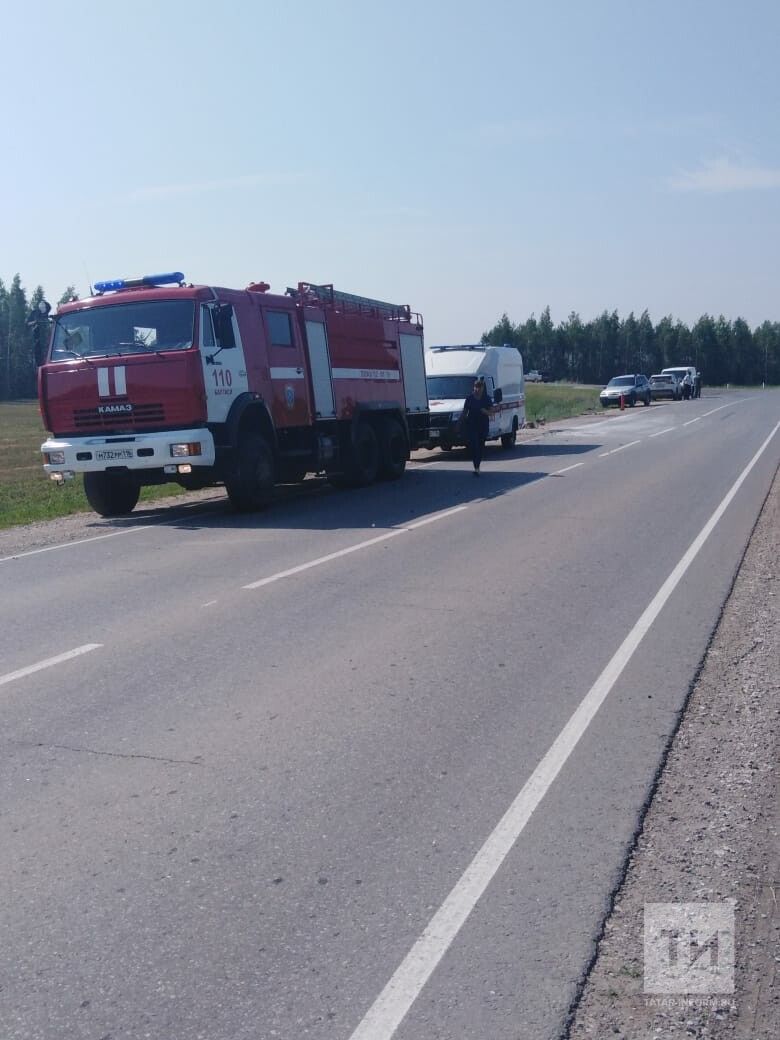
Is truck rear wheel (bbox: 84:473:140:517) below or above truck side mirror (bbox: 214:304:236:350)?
below

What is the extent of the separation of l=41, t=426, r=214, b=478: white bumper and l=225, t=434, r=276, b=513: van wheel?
709 millimetres

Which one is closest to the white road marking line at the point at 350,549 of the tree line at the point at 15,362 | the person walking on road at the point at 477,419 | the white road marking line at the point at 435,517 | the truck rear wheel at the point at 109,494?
the white road marking line at the point at 435,517

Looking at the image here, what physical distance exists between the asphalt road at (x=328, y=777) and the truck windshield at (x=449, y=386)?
1603cm

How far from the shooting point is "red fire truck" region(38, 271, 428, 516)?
15.6m

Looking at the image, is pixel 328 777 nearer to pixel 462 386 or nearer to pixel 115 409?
pixel 115 409

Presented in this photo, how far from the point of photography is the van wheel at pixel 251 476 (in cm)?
1642

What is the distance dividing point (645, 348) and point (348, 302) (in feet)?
470

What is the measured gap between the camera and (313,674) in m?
7.51

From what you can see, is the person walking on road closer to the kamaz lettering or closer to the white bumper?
the white bumper

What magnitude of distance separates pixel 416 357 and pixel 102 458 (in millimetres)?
10017

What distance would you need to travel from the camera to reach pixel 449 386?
28641 mm

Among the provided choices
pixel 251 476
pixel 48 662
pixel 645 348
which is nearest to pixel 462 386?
pixel 251 476

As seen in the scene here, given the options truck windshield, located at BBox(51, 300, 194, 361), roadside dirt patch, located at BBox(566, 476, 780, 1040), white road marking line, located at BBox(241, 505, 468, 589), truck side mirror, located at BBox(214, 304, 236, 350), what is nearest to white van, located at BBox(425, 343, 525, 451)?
white road marking line, located at BBox(241, 505, 468, 589)

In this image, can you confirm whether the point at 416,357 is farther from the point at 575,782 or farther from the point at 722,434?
the point at 575,782
